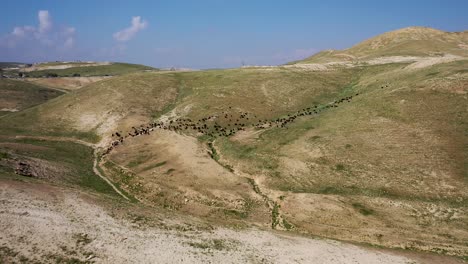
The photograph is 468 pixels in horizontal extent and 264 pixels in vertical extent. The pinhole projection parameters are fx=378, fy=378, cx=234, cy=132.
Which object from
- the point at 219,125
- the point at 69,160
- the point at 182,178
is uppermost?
the point at 219,125

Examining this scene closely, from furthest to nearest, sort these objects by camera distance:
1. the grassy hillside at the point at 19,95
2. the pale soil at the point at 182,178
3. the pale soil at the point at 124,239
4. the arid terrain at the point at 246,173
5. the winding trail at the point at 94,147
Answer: the grassy hillside at the point at 19,95 → the winding trail at the point at 94,147 → the pale soil at the point at 182,178 → the arid terrain at the point at 246,173 → the pale soil at the point at 124,239

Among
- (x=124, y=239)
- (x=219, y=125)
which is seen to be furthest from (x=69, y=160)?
(x=124, y=239)

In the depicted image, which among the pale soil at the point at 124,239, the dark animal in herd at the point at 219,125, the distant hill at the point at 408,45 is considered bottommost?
the pale soil at the point at 124,239

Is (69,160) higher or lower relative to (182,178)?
lower

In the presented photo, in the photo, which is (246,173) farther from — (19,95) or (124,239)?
(19,95)

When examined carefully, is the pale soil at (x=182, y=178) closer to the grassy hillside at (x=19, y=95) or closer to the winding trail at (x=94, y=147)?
the winding trail at (x=94, y=147)

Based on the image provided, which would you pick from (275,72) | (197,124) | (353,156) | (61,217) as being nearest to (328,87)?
(275,72)

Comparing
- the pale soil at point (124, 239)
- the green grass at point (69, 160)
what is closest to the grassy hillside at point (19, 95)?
the green grass at point (69, 160)

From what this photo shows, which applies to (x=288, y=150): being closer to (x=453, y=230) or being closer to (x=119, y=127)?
(x=453, y=230)
